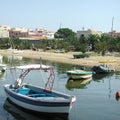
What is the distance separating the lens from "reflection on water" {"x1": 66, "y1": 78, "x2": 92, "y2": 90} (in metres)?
46.8

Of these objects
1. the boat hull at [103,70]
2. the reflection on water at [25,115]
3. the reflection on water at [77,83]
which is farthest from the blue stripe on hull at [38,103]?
the boat hull at [103,70]

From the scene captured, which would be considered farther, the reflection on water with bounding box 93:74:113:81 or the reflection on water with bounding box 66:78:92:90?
the reflection on water with bounding box 93:74:113:81

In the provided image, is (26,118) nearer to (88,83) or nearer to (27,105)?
(27,105)

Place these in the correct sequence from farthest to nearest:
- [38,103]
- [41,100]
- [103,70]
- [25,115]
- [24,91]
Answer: [103,70] → [24,91] → [25,115] → [38,103] → [41,100]

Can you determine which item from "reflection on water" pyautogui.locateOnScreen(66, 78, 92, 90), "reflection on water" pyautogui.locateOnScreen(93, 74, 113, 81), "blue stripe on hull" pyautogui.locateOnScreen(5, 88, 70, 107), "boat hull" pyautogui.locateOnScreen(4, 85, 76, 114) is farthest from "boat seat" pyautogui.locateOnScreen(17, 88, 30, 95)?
"reflection on water" pyautogui.locateOnScreen(93, 74, 113, 81)

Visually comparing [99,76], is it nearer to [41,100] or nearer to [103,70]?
[103,70]

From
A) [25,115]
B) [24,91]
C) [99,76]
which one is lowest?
[25,115]

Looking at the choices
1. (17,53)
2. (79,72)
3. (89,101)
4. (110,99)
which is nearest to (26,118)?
(89,101)

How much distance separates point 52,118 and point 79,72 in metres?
25.5

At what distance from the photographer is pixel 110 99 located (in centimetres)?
3728

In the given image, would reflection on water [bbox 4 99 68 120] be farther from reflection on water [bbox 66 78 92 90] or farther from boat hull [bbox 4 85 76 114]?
reflection on water [bbox 66 78 92 90]

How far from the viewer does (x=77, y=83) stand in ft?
168

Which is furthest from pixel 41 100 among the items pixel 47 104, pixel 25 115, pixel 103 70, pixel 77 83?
pixel 103 70

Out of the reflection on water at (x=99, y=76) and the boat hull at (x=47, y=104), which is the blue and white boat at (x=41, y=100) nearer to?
the boat hull at (x=47, y=104)
